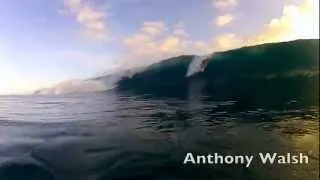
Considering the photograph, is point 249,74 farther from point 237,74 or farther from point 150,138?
point 150,138

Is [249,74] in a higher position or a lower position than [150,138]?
higher

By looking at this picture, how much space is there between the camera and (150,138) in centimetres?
158

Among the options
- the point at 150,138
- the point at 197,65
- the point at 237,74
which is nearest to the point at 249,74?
the point at 237,74

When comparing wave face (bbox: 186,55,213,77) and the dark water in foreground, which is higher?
wave face (bbox: 186,55,213,77)

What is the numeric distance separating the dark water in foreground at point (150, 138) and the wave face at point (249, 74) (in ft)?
0.10

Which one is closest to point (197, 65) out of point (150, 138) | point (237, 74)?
point (237, 74)

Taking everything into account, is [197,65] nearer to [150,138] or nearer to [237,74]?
[237,74]

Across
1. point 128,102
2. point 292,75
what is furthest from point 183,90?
point 292,75

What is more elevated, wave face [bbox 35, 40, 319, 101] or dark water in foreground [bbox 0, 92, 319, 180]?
wave face [bbox 35, 40, 319, 101]

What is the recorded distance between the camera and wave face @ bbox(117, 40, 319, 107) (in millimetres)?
1578

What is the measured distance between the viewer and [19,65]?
164 centimetres

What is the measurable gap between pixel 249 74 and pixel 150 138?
1.03 ft

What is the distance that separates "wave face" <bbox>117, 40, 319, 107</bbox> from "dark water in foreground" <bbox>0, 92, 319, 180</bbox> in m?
0.03

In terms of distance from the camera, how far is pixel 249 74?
159 centimetres
